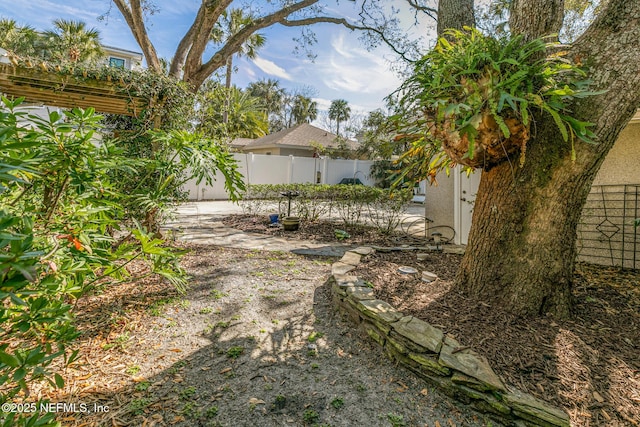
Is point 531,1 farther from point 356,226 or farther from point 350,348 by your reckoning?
point 356,226

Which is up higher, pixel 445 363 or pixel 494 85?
pixel 494 85

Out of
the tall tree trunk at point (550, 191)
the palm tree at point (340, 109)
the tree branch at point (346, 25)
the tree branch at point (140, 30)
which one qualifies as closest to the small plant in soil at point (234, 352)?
the tall tree trunk at point (550, 191)

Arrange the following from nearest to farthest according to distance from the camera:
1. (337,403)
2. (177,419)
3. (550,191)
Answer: (177,419) → (337,403) → (550,191)

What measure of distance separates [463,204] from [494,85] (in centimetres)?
366

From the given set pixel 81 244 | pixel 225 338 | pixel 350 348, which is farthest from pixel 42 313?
pixel 350 348

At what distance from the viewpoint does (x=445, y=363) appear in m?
1.88

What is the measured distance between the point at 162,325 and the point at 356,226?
476 cm

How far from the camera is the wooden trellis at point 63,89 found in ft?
11.4

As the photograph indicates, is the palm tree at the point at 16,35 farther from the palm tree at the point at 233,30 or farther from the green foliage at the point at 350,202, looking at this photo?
the green foliage at the point at 350,202

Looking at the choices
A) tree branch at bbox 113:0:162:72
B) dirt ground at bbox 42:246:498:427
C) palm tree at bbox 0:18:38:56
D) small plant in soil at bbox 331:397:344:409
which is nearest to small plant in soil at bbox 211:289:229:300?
dirt ground at bbox 42:246:498:427

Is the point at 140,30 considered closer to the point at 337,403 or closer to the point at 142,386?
the point at 142,386

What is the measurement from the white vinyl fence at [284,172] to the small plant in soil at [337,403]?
36.2 feet

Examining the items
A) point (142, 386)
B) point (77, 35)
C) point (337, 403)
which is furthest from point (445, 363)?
point (77, 35)

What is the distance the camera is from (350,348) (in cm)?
243
